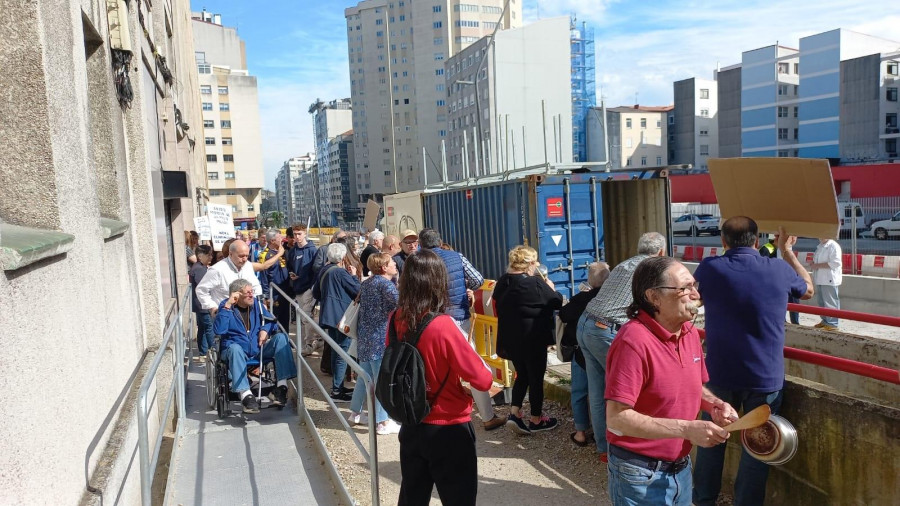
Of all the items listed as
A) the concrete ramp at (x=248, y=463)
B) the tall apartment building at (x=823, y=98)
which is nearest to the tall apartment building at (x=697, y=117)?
the tall apartment building at (x=823, y=98)

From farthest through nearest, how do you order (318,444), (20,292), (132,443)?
(318,444) < (132,443) < (20,292)

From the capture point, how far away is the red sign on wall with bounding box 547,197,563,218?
11.0m

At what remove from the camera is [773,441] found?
9.49ft

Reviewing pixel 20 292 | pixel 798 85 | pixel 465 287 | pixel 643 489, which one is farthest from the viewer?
pixel 798 85

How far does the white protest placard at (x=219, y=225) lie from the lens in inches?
399

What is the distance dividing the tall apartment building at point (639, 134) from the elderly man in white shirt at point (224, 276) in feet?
256

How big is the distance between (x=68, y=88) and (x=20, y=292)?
154 centimetres

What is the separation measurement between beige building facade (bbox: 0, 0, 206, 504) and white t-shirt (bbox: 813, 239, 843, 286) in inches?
365

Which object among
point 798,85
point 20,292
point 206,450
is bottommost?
point 206,450

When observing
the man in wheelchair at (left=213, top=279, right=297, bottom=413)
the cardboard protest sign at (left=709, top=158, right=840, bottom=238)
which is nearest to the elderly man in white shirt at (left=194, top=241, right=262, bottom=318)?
the man in wheelchair at (left=213, top=279, right=297, bottom=413)

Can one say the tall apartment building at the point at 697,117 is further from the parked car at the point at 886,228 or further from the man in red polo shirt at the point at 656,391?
the man in red polo shirt at the point at 656,391

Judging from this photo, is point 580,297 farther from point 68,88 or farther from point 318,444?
point 68,88

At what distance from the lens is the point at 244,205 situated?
81125 mm

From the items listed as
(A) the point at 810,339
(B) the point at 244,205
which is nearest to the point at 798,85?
(B) the point at 244,205
